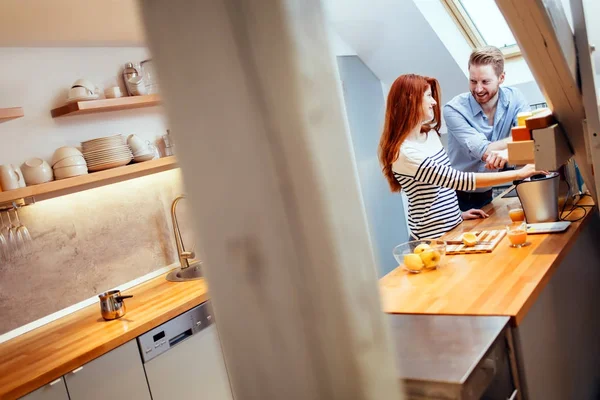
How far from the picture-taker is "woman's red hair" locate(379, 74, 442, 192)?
2576mm

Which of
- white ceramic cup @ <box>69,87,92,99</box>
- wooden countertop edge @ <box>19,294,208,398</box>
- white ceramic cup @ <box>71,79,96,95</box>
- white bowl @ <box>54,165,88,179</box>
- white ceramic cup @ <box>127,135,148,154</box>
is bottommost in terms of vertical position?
wooden countertop edge @ <box>19,294,208,398</box>

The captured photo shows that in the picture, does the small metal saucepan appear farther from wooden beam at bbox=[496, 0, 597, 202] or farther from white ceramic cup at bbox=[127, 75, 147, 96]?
wooden beam at bbox=[496, 0, 597, 202]

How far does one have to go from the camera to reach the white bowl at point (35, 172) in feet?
8.91

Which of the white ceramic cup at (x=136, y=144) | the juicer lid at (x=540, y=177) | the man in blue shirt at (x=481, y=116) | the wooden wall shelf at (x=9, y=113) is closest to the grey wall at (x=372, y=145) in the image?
the man in blue shirt at (x=481, y=116)

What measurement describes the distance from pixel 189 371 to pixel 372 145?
8.71 ft

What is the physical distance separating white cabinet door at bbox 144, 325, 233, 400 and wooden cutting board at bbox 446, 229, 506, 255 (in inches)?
46.1

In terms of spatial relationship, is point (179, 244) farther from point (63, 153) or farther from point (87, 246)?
point (63, 153)

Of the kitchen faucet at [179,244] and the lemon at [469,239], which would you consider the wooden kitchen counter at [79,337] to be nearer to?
the kitchen faucet at [179,244]

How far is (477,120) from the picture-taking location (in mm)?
3312

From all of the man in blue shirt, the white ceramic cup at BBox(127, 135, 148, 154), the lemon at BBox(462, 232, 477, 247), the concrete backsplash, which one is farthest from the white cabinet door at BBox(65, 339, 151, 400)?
the man in blue shirt

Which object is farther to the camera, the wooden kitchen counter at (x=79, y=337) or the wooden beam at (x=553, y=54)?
the wooden kitchen counter at (x=79, y=337)

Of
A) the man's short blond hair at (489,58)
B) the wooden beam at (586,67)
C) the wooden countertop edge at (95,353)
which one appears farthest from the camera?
the man's short blond hair at (489,58)

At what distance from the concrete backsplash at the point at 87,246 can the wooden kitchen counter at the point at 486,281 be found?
5.88ft

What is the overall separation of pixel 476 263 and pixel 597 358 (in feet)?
2.91
